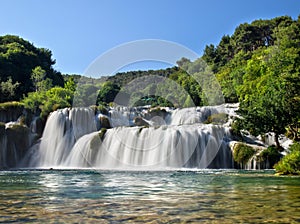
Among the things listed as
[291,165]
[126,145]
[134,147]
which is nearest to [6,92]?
[126,145]

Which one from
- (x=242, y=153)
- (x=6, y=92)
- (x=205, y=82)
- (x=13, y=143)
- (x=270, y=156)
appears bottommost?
(x=270, y=156)

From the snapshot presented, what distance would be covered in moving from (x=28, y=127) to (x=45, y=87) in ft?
79.0

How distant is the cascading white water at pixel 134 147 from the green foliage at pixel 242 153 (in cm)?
65

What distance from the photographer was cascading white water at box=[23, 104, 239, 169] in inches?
1059

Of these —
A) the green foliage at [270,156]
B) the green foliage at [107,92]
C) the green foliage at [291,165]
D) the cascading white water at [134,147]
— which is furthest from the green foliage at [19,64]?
the green foliage at [291,165]

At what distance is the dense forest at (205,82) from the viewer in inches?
986

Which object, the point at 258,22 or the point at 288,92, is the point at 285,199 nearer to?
the point at 288,92

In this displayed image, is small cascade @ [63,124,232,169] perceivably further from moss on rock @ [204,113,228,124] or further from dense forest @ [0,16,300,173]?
moss on rock @ [204,113,228,124]

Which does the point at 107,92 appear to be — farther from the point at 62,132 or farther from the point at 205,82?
the point at 62,132

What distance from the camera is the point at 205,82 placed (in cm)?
5834

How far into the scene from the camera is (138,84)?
2021 inches

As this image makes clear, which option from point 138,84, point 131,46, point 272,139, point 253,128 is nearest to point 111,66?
point 131,46

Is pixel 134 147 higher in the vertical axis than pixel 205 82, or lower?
lower

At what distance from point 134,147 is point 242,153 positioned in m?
8.11
